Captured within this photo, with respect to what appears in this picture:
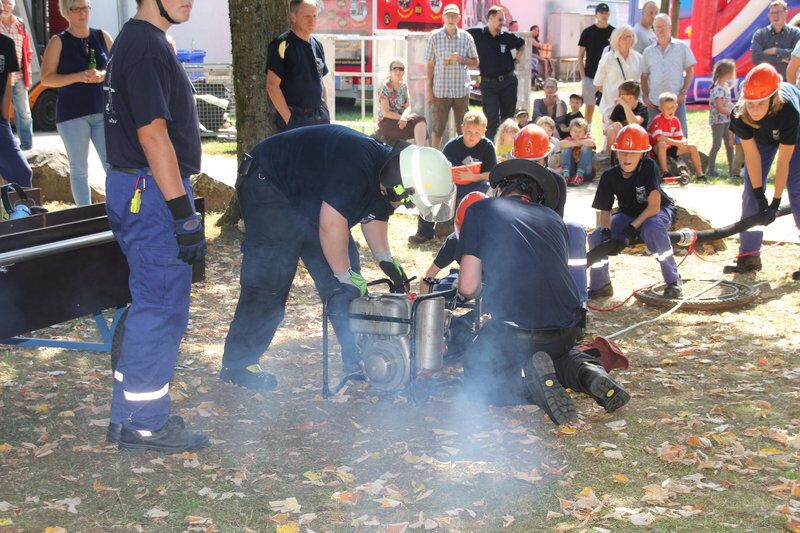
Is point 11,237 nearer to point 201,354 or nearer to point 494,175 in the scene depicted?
point 201,354

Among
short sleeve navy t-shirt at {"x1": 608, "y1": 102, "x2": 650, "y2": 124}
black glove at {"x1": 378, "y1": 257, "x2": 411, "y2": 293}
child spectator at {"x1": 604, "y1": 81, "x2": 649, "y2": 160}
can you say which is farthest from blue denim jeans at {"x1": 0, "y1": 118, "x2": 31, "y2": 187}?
short sleeve navy t-shirt at {"x1": 608, "y1": 102, "x2": 650, "y2": 124}

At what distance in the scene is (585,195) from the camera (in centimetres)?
1174

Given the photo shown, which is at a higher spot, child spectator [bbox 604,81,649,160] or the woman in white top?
the woman in white top

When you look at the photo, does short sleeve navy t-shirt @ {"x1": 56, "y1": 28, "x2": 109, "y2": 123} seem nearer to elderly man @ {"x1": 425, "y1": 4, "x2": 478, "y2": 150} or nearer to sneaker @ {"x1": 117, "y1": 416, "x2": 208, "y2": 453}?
sneaker @ {"x1": 117, "y1": 416, "x2": 208, "y2": 453}

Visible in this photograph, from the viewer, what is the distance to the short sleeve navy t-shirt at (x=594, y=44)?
47.1 ft

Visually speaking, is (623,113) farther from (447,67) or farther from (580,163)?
(447,67)

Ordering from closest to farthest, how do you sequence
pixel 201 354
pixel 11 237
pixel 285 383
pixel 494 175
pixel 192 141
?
pixel 192 141 → pixel 11 237 → pixel 494 175 → pixel 285 383 → pixel 201 354

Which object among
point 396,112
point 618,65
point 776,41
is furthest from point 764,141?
point 776,41

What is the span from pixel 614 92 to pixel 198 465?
1007 cm

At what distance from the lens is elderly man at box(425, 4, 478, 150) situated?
13.1 m

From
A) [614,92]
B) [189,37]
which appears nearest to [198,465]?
[614,92]

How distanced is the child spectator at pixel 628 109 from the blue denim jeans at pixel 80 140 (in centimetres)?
688

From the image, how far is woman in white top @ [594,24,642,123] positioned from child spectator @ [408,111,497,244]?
4.72 meters

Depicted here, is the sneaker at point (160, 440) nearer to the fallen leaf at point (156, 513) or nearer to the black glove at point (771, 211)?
the fallen leaf at point (156, 513)
